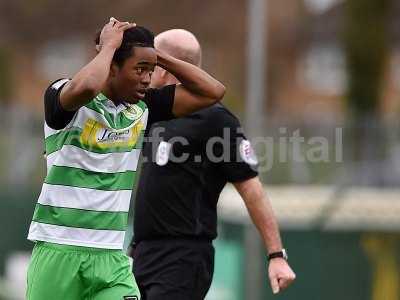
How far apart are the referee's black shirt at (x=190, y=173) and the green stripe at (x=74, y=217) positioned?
117 cm

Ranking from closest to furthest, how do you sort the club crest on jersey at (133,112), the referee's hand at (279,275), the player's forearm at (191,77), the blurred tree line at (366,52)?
1. the club crest on jersey at (133,112)
2. the player's forearm at (191,77)
3. the referee's hand at (279,275)
4. the blurred tree line at (366,52)

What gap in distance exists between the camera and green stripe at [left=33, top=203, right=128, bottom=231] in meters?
5.35

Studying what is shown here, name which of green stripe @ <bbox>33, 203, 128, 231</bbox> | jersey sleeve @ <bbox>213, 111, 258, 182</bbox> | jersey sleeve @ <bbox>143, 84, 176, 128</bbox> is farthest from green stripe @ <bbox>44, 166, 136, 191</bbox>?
jersey sleeve @ <bbox>213, 111, 258, 182</bbox>

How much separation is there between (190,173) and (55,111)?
158 centimetres

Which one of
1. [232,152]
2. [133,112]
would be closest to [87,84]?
[133,112]

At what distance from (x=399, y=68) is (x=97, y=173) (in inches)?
2218

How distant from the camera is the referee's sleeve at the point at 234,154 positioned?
661 centimetres

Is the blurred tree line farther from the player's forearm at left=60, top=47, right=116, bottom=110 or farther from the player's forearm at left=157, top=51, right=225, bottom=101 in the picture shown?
the player's forearm at left=60, top=47, right=116, bottom=110

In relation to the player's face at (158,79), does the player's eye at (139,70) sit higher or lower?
lower

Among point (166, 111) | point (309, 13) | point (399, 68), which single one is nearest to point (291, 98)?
point (309, 13)

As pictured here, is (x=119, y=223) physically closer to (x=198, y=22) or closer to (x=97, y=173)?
(x=97, y=173)

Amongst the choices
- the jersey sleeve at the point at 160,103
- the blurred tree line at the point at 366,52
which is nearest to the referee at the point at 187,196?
the jersey sleeve at the point at 160,103

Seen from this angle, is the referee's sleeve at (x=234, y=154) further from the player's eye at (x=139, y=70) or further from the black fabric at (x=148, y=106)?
the player's eye at (x=139, y=70)

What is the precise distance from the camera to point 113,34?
5230 mm
